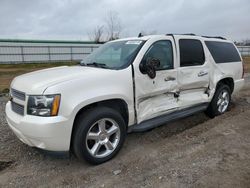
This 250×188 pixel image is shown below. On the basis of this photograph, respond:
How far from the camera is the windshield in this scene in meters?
3.67

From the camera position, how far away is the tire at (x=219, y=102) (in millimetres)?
5241

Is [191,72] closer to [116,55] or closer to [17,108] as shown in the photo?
[116,55]

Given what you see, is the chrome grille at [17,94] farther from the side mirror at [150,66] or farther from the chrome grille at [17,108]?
the side mirror at [150,66]

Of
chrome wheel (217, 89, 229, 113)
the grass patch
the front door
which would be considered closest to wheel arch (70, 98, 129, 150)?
the front door

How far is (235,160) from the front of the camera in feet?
10.8

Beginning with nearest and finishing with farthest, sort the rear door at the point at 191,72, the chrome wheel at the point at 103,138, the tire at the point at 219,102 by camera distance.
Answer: the chrome wheel at the point at 103,138 → the rear door at the point at 191,72 → the tire at the point at 219,102

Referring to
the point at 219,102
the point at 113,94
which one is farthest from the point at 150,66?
the point at 219,102

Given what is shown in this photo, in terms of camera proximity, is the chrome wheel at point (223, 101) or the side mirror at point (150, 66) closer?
the side mirror at point (150, 66)

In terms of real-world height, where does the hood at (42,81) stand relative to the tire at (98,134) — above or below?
above

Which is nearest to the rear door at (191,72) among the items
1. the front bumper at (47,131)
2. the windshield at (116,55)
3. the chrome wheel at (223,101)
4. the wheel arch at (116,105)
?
the chrome wheel at (223,101)

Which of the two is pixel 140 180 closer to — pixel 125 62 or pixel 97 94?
pixel 97 94

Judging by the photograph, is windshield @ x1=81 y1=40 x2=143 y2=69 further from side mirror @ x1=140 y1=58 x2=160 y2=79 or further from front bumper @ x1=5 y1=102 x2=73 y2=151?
front bumper @ x1=5 y1=102 x2=73 y2=151

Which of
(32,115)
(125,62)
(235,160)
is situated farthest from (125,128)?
(235,160)

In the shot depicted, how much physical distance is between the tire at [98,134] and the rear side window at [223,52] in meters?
2.90
